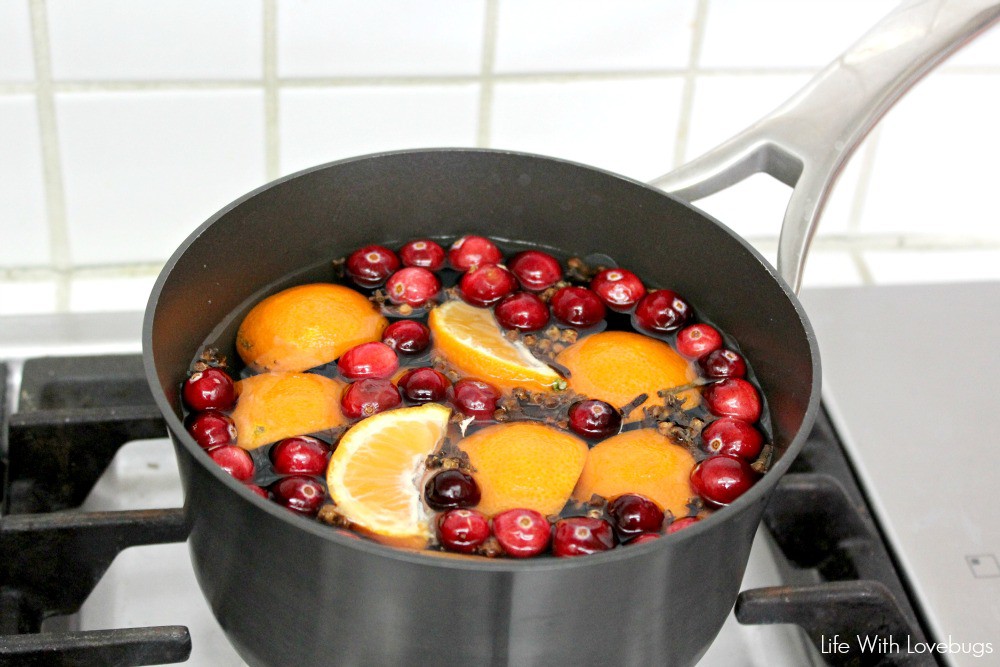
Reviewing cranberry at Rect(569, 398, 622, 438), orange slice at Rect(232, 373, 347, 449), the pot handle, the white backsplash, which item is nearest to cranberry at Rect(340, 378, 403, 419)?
orange slice at Rect(232, 373, 347, 449)

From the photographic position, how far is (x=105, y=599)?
726 millimetres

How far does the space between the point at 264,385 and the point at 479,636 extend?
26 centimetres

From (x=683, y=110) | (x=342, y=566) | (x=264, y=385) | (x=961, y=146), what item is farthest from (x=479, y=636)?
(x=961, y=146)

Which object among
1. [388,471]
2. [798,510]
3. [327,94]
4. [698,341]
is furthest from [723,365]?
[327,94]

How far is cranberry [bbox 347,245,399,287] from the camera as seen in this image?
78cm

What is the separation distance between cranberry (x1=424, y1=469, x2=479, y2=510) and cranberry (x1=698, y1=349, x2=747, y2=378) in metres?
0.20

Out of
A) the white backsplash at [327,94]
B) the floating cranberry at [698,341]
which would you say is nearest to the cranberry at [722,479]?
the floating cranberry at [698,341]

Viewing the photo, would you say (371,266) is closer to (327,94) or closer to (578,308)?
(578,308)

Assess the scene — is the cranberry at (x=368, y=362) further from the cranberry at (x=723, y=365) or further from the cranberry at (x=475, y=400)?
the cranberry at (x=723, y=365)

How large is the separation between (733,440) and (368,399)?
220mm

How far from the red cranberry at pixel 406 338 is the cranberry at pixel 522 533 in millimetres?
175

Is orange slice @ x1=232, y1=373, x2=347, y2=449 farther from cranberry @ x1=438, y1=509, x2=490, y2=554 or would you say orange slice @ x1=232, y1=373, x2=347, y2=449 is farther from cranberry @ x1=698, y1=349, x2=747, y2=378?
cranberry @ x1=698, y1=349, x2=747, y2=378

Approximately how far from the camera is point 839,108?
744mm

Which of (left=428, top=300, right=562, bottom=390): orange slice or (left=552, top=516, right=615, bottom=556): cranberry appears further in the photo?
(left=428, top=300, right=562, bottom=390): orange slice
